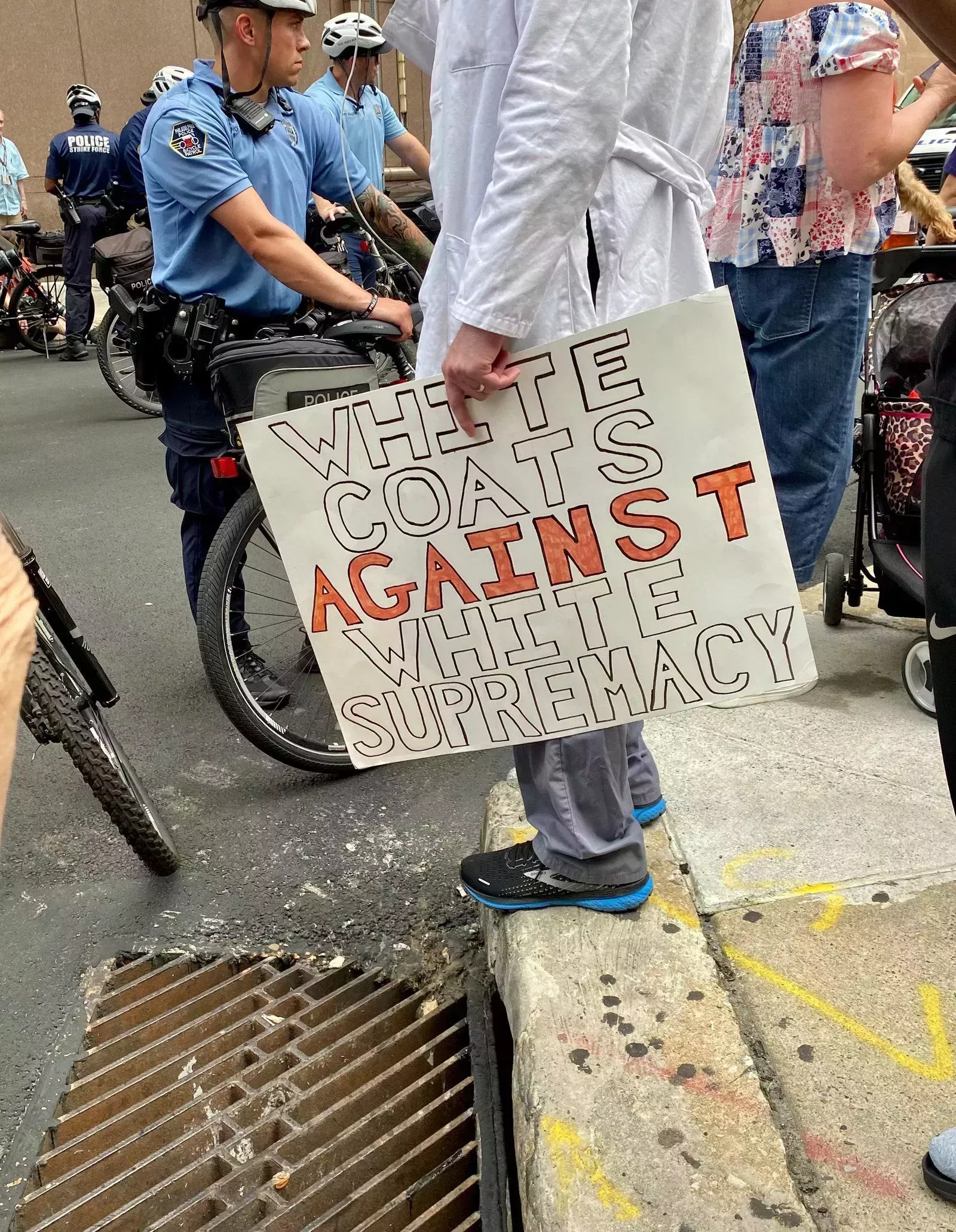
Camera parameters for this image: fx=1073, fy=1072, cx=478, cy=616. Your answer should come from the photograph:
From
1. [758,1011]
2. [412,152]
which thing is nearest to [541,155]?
[758,1011]

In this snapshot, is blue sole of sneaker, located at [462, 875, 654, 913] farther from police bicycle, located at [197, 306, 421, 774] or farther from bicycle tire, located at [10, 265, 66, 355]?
bicycle tire, located at [10, 265, 66, 355]

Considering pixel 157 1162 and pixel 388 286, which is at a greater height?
pixel 388 286

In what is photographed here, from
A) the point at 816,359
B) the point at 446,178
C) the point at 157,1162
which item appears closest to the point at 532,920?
the point at 157,1162

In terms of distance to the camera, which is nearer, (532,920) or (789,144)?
(532,920)

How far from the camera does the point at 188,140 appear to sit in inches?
113

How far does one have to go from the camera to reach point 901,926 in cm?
218

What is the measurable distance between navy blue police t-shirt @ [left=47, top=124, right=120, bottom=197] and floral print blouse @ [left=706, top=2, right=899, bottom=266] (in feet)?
27.6

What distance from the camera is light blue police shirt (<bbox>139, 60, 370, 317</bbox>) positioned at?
9.47ft

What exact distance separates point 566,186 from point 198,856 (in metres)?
1.96

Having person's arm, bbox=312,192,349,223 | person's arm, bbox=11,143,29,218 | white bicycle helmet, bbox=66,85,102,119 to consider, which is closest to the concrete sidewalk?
person's arm, bbox=312,192,349,223

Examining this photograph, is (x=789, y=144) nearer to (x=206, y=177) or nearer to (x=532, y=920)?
(x=206, y=177)

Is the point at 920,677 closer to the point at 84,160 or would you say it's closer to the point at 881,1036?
the point at 881,1036

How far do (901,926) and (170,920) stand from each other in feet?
5.43

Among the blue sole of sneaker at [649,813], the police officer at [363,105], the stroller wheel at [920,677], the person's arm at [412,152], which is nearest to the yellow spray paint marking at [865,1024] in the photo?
the blue sole of sneaker at [649,813]
